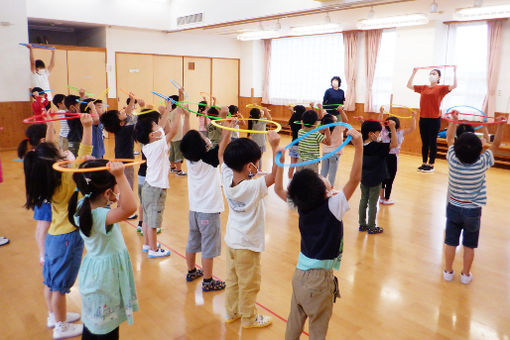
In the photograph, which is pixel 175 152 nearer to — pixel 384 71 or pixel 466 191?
pixel 466 191

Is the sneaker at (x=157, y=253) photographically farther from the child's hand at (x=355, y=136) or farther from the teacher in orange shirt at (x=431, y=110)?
the teacher in orange shirt at (x=431, y=110)

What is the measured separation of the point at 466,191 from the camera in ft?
9.96

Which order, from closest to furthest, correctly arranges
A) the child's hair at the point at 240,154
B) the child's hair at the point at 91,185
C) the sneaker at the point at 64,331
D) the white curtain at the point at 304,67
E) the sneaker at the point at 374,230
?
the child's hair at the point at 91,185, the child's hair at the point at 240,154, the sneaker at the point at 64,331, the sneaker at the point at 374,230, the white curtain at the point at 304,67

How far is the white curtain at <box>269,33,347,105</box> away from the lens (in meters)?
10.9

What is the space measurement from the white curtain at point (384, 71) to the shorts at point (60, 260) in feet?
29.0

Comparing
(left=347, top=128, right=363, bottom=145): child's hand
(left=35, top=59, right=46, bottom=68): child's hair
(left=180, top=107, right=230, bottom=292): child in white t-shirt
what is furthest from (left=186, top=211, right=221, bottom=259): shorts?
(left=35, top=59, right=46, bottom=68): child's hair

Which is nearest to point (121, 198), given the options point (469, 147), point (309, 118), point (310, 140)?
point (469, 147)

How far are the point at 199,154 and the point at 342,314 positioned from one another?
149 cm

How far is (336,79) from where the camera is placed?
28.3ft

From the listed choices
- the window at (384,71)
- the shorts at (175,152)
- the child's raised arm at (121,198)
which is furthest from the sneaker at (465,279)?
the window at (384,71)

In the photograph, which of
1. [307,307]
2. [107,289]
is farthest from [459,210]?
[107,289]

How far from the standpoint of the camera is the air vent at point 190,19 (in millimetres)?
9802

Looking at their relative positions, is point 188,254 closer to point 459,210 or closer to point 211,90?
point 459,210

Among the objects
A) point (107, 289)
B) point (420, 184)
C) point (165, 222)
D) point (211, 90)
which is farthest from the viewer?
point (211, 90)
